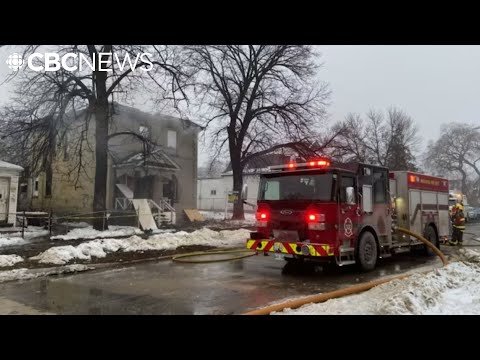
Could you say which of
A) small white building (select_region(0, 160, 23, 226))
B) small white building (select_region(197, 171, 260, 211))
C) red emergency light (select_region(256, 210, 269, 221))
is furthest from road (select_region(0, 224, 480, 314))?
small white building (select_region(197, 171, 260, 211))

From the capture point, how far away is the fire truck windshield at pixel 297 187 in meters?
8.93

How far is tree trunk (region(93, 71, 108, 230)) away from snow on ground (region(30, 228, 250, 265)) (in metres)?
4.67

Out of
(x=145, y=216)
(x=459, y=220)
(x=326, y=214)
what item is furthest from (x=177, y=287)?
(x=459, y=220)

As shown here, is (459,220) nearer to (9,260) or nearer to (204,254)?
(204,254)

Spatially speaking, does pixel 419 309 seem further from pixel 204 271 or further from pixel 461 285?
pixel 204 271

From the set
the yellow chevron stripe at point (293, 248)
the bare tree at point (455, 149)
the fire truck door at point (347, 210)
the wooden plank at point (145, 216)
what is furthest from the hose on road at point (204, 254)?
the bare tree at point (455, 149)

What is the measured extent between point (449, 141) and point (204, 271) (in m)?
60.0

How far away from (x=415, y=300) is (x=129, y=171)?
21.2m

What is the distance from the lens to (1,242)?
1349cm

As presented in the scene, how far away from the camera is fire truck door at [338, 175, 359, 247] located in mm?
8906

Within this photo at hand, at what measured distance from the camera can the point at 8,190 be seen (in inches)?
741

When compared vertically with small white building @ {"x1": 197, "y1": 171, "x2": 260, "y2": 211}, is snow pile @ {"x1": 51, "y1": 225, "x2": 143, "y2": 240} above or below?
below

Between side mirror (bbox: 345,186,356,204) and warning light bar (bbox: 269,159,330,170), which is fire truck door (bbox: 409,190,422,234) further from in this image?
warning light bar (bbox: 269,159,330,170)
